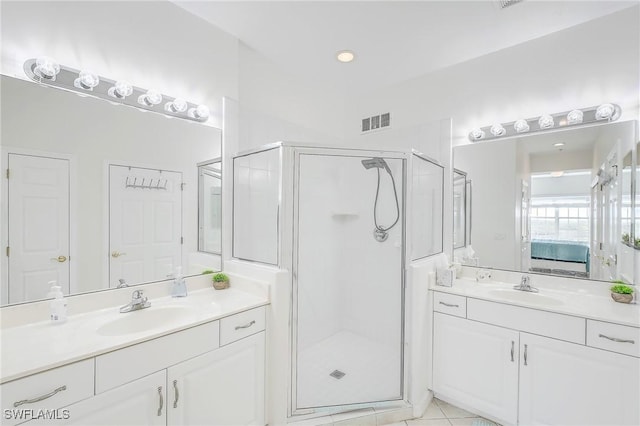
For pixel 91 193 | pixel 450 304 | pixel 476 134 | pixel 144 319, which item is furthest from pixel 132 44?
pixel 450 304

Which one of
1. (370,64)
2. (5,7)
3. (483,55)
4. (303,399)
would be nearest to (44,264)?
(5,7)

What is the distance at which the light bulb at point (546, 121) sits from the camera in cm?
223

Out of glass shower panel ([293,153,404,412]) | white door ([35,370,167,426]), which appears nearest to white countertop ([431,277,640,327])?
glass shower panel ([293,153,404,412])

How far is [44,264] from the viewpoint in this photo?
5.02 ft

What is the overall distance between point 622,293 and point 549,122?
4.18 ft

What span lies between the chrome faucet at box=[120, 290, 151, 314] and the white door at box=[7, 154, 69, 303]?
1.01ft

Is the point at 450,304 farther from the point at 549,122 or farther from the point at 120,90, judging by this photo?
the point at 120,90

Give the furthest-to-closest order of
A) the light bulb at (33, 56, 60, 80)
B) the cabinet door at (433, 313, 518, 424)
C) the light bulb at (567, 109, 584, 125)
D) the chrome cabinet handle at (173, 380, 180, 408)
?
the light bulb at (567, 109, 584, 125), the cabinet door at (433, 313, 518, 424), the light bulb at (33, 56, 60, 80), the chrome cabinet handle at (173, 380, 180, 408)

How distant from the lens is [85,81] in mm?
1636

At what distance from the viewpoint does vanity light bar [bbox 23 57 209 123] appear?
4.95 feet

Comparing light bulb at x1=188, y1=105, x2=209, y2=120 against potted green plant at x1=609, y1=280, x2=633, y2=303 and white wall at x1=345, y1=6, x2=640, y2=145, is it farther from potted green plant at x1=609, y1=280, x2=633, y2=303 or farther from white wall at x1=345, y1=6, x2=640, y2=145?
potted green plant at x1=609, y1=280, x2=633, y2=303

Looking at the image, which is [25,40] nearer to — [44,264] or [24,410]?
[44,264]

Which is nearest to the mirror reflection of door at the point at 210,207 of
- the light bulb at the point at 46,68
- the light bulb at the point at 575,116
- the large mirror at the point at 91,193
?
the large mirror at the point at 91,193

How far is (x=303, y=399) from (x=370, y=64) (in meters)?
2.86
